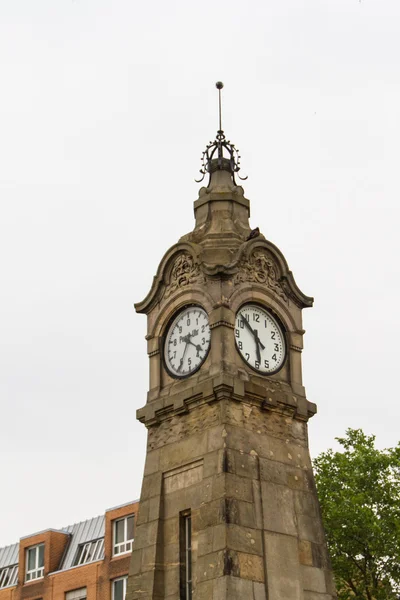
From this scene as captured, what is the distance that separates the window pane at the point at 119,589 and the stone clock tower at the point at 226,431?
25.9m

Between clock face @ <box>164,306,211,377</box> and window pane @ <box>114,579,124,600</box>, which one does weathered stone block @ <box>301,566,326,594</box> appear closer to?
clock face @ <box>164,306,211,377</box>

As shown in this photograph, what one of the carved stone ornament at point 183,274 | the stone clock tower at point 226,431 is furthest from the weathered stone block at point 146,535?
the carved stone ornament at point 183,274

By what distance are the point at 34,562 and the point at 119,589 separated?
7.47 meters

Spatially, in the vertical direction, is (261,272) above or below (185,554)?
above

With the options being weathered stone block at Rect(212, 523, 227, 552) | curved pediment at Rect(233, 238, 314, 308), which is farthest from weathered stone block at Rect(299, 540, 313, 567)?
curved pediment at Rect(233, 238, 314, 308)

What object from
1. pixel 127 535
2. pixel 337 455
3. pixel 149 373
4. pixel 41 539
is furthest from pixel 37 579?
pixel 149 373

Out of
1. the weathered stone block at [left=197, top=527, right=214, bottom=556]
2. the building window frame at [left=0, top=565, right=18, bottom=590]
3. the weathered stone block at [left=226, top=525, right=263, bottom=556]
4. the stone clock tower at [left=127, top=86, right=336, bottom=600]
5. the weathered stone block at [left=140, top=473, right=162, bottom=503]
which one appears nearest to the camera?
the weathered stone block at [left=226, top=525, right=263, bottom=556]

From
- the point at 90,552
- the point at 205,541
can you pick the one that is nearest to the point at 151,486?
the point at 205,541

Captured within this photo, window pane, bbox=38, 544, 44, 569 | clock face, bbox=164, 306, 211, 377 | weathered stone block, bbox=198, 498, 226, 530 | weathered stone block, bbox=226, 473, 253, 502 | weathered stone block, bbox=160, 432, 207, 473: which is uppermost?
window pane, bbox=38, 544, 44, 569

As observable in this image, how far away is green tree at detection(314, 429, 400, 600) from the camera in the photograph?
3831cm

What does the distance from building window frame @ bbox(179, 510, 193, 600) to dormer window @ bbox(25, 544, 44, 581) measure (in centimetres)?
3263

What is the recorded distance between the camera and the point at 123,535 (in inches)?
2014

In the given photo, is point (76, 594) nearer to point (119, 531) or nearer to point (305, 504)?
point (119, 531)

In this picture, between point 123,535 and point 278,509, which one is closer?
point 278,509
